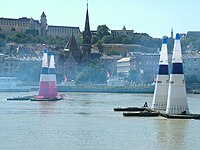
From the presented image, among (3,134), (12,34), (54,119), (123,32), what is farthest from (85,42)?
(3,134)

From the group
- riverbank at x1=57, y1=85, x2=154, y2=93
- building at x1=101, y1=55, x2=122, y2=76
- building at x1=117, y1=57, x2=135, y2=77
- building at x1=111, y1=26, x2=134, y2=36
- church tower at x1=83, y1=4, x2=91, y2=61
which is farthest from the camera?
building at x1=111, y1=26, x2=134, y2=36

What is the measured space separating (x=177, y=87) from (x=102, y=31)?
381 feet

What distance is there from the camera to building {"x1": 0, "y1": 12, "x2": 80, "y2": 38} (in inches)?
5733

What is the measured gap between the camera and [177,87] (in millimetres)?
30797

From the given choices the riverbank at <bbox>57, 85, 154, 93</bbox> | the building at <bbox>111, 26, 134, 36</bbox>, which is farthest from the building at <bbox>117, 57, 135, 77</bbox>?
the building at <bbox>111, 26, 134, 36</bbox>

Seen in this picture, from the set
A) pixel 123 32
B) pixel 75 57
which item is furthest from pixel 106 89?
pixel 123 32

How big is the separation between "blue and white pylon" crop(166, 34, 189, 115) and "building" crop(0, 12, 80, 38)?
113603 millimetres

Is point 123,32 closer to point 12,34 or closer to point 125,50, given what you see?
point 125,50

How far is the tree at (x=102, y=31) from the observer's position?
145 meters

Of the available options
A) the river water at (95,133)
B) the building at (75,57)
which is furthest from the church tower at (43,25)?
the river water at (95,133)

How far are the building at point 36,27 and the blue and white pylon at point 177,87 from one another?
114 metres

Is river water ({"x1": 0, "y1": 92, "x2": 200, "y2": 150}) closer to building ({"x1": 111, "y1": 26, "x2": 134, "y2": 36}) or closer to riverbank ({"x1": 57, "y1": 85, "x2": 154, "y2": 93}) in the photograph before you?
riverbank ({"x1": 57, "y1": 85, "x2": 154, "y2": 93})

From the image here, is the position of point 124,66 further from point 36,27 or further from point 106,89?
point 36,27

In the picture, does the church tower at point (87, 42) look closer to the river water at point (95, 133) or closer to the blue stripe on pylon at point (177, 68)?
the river water at point (95, 133)
